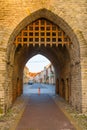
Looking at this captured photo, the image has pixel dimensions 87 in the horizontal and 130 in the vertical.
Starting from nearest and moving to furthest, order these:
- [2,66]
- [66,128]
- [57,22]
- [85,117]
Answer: [66,128] → [85,117] → [2,66] → [57,22]

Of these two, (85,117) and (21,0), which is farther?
(21,0)

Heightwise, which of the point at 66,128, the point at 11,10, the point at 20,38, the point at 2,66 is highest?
the point at 11,10

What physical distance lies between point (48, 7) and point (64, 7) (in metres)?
0.64

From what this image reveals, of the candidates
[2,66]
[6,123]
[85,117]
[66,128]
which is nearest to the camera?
[66,128]

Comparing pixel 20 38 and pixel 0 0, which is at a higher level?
pixel 0 0

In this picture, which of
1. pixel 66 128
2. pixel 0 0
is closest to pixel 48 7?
pixel 0 0

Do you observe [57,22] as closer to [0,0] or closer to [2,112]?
[0,0]

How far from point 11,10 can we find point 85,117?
4971 mm

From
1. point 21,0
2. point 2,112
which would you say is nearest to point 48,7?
point 21,0

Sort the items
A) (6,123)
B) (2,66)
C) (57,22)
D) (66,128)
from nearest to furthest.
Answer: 1. (66,128)
2. (6,123)
3. (2,66)
4. (57,22)

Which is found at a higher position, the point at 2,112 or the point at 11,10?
the point at 11,10

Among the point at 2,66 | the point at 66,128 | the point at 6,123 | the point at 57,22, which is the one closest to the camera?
the point at 66,128

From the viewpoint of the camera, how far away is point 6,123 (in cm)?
830

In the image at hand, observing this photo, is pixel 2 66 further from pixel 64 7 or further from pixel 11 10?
pixel 64 7
